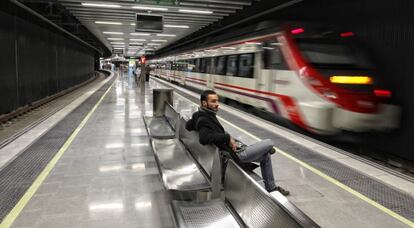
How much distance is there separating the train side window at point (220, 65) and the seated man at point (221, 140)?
32.6ft

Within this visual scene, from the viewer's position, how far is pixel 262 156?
13.3 ft

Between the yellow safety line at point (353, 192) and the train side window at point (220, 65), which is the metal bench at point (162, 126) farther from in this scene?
the train side window at point (220, 65)

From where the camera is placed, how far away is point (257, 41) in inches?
406

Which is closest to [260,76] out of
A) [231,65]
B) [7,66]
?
[231,65]

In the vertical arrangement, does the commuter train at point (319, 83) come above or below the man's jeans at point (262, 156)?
above

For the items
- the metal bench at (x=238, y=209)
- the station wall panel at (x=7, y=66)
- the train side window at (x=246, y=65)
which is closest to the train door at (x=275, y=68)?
the train side window at (x=246, y=65)

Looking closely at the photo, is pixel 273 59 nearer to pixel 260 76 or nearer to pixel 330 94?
pixel 260 76

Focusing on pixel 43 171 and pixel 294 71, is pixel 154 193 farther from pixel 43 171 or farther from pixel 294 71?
pixel 294 71

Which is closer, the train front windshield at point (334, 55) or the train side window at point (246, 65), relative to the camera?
the train front windshield at point (334, 55)

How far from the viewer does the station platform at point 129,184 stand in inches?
143

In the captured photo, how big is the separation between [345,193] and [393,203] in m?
0.54

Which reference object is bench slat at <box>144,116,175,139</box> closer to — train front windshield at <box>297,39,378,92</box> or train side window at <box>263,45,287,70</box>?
train side window at <box>263,45,287,70</box>

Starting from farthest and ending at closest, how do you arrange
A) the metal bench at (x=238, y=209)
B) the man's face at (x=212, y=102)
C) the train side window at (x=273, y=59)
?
the train side window at (x=273, y=59) < the man's face at (x=212, y=102) < the metal bench at (x=238, y=209)

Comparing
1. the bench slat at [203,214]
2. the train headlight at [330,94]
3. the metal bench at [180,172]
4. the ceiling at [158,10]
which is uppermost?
the ceiling at [158,10]
